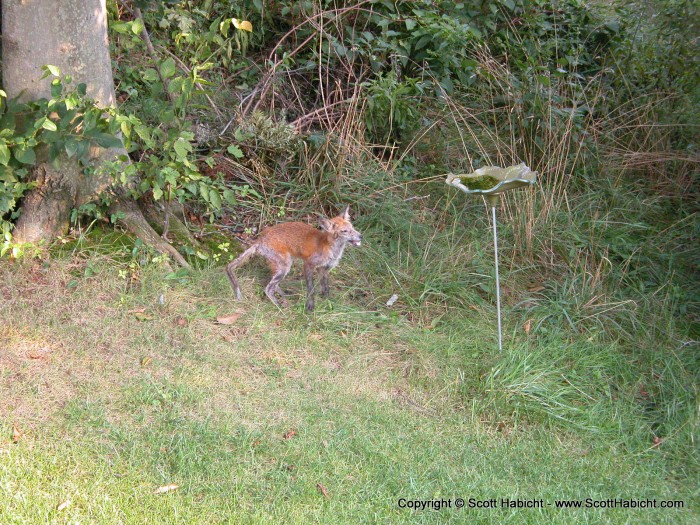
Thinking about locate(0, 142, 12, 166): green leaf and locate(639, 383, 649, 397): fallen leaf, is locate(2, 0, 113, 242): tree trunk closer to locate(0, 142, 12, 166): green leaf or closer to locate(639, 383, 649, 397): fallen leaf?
locate(0, 142, 12, 166): green leaf

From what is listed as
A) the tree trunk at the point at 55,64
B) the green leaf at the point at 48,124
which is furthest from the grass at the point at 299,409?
the green leaf at the point at 48,124

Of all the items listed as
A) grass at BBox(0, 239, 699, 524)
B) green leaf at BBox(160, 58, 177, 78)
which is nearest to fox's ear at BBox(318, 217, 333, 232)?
grass at BBox(0, 239, 699, 524)

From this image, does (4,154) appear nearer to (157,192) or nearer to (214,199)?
(157,192)

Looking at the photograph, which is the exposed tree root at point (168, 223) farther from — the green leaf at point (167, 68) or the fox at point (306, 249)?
the green leaf at point (167, 68)

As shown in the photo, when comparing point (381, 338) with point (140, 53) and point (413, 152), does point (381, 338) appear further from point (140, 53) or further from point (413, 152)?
point (140, 53)

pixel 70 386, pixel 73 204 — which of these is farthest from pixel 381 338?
pixel 73 204

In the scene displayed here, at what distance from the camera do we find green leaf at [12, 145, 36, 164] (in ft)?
19.7

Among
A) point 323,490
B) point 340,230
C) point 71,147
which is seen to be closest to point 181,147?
point 71,147

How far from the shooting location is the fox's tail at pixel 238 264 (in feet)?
22.3

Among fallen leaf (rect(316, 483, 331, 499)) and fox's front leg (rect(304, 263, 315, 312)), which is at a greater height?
fallen leaf (rect(316, 483, 331, 499))

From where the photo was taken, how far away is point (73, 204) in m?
6.88

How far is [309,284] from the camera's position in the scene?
702cm

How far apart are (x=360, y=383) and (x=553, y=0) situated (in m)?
6.91

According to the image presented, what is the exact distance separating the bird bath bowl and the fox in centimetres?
128
